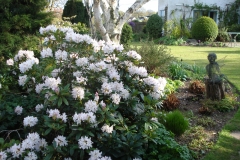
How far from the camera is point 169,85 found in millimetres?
6125

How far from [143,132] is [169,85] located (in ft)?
11.1

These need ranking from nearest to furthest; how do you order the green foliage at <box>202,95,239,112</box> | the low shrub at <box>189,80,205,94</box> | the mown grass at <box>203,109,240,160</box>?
1. the mown grass at <box>203,109,240,160</box>
2. the green foliage at <box>202,95,239,112</box>
3. the low shrub at <box>189,80,205,94</box>

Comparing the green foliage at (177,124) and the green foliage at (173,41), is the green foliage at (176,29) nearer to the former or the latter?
the green foliage at (173,41)

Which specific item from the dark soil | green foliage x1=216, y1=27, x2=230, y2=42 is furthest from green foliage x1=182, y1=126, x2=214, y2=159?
green foliage x1=216, y1=27, x2=230, y2=42

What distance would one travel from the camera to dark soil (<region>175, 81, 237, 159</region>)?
148 inches

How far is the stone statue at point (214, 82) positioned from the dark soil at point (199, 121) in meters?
0.30

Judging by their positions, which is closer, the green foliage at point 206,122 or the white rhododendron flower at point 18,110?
the white rhododendron flower at point 18,110

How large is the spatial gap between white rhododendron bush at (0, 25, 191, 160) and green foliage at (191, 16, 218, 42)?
57.7ft

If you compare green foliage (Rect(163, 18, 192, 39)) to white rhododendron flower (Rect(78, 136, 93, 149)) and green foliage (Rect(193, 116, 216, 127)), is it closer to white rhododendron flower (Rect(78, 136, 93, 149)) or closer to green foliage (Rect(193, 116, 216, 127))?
green foliage (Rect(193, 116, 216, 127))

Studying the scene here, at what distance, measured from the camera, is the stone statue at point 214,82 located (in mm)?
5266

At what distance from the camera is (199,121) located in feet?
14.9

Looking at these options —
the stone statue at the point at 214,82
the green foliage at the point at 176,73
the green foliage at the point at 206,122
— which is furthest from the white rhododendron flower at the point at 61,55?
the green foliage at the point at 176,73

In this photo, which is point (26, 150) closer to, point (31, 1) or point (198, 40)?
point (31, 1)

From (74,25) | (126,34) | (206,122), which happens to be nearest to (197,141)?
(206,122)
